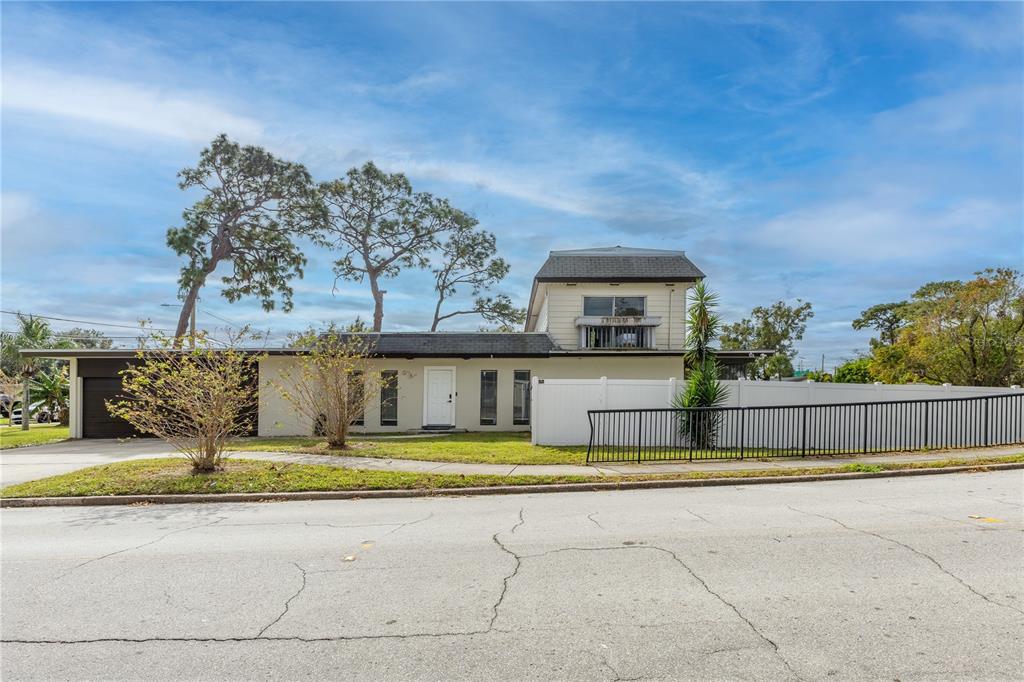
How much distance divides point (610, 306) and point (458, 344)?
712cm

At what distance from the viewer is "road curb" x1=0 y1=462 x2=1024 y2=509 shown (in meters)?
8.89

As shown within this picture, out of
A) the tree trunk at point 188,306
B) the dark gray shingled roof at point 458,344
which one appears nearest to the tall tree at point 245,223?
the tree trunk at point 188,306

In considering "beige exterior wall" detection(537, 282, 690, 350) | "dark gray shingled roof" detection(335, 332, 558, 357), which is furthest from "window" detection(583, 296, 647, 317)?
"dark gray shingled roof" detection(335, 332, 558, 357)

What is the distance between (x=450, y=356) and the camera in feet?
64.4

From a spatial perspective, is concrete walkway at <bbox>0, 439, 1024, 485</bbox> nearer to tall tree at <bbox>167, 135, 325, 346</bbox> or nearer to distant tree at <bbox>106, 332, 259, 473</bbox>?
distant tree at <bbox>106, 332, 259, 473</bbox>

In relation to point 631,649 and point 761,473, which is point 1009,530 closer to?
point 761,473

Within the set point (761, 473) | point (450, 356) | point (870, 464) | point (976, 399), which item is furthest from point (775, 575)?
point (450, 356)

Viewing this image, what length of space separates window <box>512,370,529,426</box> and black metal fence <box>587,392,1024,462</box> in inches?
228

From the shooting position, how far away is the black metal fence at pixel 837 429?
12828mm

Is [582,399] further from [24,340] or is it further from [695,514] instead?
[24,340]

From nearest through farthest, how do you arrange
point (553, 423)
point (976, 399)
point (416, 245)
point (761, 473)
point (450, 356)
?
1. point (761, 473)
2. point (976, 399)
3. point (553, 423)
4. point (450, 356)
5. point (416, 245)

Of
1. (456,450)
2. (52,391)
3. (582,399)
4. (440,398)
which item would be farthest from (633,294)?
(52,391)

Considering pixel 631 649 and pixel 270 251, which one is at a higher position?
pixel 270 251

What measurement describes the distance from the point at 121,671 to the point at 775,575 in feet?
15.6
